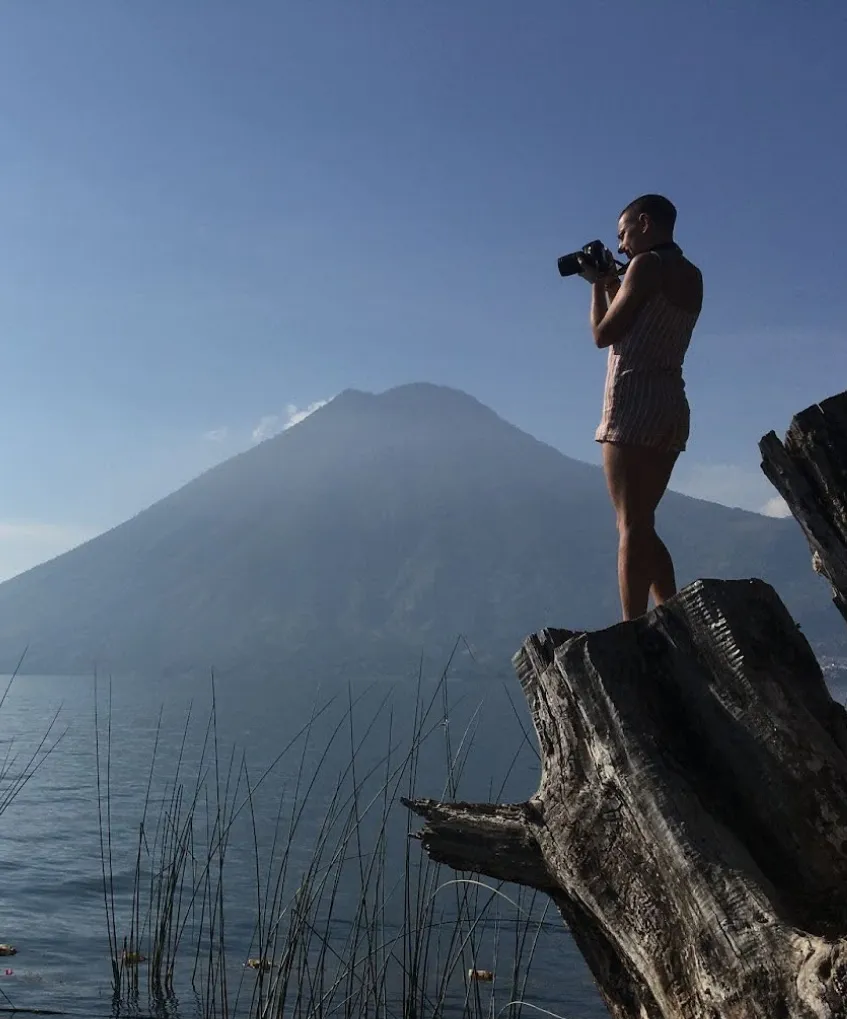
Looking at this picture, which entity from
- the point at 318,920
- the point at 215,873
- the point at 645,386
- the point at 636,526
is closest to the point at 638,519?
the point at 636,526

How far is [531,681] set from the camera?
1959 millimetres

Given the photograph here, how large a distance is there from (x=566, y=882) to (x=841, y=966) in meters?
0.57

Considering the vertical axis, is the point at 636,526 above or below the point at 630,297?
below

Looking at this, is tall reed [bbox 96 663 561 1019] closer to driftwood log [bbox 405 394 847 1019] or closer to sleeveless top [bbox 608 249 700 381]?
driftwood log [bbox 405 394 847 1019]

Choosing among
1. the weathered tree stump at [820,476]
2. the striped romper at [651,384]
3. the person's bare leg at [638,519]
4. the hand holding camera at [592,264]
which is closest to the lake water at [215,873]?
the person's bare leg at [638,519]

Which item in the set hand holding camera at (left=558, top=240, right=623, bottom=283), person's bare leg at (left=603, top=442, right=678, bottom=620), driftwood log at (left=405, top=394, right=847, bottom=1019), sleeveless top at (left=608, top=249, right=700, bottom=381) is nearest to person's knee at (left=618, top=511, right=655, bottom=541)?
person's bare leg at (left=603, top=442, right=678, bottom=620)

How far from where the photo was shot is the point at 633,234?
10.5ft

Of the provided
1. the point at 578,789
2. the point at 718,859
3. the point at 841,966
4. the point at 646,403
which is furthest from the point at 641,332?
the point at 841,966

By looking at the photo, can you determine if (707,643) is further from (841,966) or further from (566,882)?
(841,966)

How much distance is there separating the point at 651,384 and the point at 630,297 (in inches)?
11.1

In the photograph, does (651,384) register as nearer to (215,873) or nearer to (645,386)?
(645,386)

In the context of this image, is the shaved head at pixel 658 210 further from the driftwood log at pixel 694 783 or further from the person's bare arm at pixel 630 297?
the driftwood log at pixel 694 783

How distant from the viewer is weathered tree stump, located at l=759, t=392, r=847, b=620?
5.59 ft

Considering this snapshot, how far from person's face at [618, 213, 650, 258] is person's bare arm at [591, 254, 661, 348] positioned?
0.13 metres
